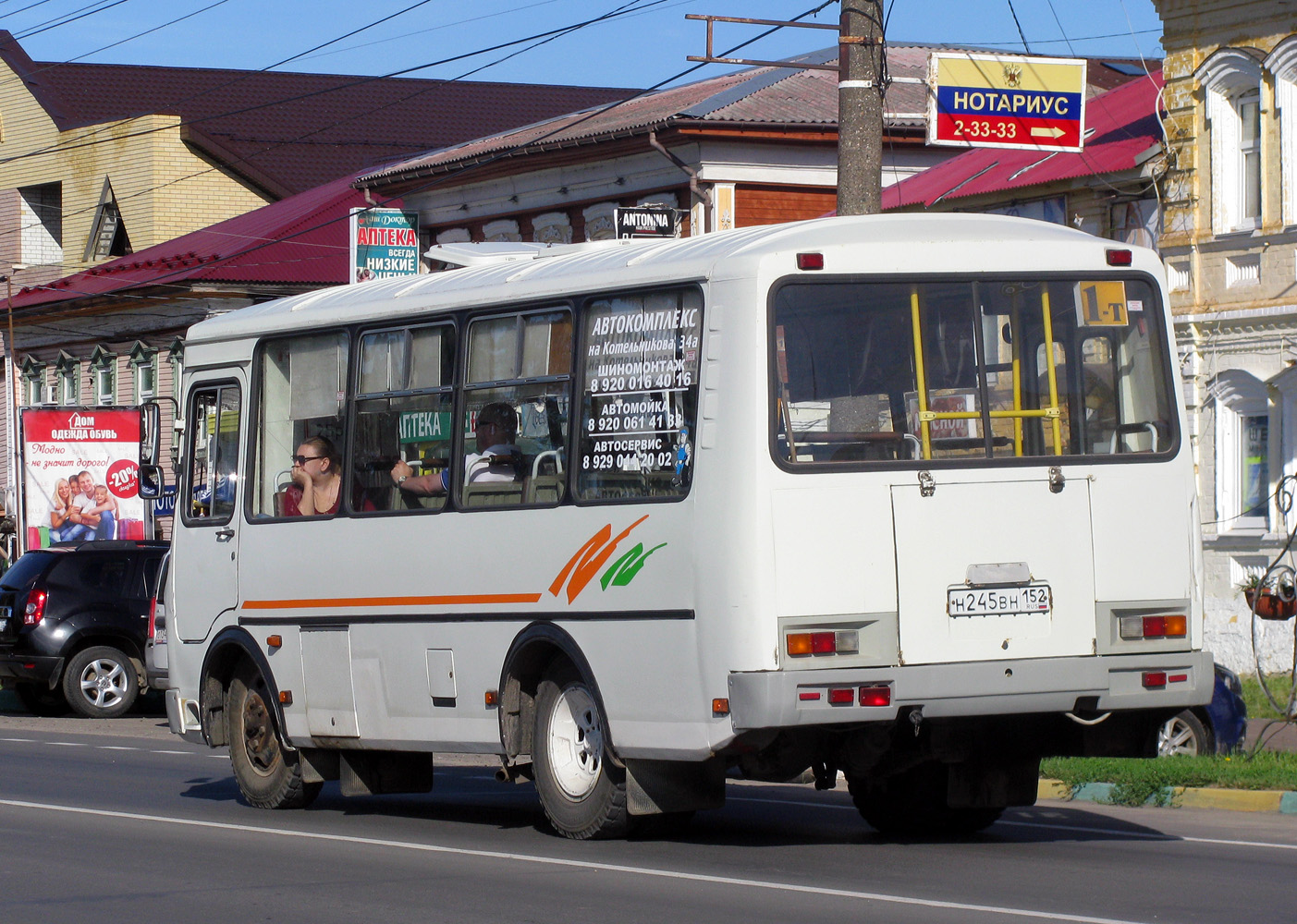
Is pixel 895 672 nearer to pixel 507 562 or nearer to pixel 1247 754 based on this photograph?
Answer: pixel 507 562

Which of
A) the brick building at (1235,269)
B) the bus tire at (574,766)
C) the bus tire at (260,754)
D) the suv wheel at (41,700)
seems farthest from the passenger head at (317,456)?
the brick building at (1235,269)

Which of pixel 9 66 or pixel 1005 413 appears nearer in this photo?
pixel 1005 413

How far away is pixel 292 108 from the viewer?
49.7 m

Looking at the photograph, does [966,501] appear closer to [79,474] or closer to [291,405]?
[291,405]

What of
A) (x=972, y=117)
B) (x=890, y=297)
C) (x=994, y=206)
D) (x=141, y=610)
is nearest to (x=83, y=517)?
(x=141, y=610)

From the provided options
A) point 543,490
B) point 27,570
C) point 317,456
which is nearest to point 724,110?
point 27,570

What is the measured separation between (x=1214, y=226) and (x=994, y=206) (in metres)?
4.22

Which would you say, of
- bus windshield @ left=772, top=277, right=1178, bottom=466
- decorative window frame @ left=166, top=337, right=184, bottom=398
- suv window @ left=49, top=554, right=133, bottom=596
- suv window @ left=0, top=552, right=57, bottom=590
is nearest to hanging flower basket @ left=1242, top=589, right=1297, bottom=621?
bus windshield @ left=772, top=277, right=1178, bottom=466

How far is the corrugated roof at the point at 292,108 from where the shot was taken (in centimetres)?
4766

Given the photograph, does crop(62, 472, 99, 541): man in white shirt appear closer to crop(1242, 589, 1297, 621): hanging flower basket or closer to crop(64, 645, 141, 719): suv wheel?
crop(64, 645, 141, 719): suv wheel

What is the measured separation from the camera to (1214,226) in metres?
23.5

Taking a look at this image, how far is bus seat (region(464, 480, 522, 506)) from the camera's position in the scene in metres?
10.9

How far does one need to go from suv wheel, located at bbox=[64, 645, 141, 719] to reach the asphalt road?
869cm

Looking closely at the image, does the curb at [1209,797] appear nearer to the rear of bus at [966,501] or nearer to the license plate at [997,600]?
the rear of bus at [966,501]
